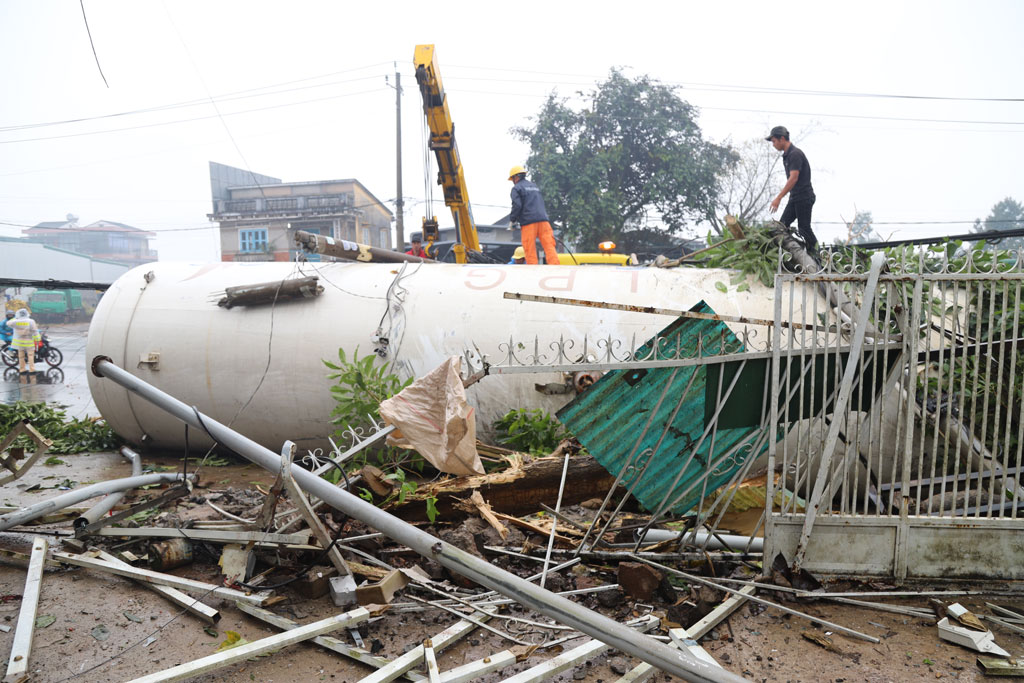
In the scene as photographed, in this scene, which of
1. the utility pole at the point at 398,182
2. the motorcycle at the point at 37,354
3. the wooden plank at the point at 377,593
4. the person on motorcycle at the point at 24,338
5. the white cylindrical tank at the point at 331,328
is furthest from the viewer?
the utility pole at the point at 398,182

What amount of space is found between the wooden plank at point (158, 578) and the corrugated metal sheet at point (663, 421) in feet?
7.02

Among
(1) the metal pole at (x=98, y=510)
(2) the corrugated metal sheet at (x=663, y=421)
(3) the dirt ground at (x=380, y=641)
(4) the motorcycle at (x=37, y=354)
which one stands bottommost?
(4) the motorcycle at (x=37, y=354)

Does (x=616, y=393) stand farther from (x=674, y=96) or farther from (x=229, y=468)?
(x=674, y=96)

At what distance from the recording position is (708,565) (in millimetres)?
4086

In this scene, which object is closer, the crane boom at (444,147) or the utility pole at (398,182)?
the crane boom at (444,147)

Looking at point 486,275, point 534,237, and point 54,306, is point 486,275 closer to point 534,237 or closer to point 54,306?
point 534,237

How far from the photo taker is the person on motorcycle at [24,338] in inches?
590

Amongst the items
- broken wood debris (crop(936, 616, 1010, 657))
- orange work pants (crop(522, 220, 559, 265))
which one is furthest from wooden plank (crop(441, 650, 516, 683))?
orange work pants (crop(522, 220, 559, 265))

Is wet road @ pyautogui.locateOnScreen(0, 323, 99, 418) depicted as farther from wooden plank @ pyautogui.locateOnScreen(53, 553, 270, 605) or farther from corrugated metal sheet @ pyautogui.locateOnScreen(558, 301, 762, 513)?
corrugated metal sheet @ pyautogui.locateOnScreen(558, 301, 762, 513)

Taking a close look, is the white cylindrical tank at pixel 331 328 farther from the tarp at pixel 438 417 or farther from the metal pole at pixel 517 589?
the metal pole at pixel 517 589

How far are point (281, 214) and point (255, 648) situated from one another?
3621 cm

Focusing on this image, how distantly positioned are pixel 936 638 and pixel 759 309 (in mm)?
3098

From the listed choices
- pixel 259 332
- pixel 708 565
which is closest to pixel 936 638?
pixel 708 565

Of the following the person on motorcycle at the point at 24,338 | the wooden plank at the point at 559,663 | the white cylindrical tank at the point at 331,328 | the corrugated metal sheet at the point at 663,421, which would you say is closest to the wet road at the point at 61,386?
the person on motorcycle at the point at 24,338
